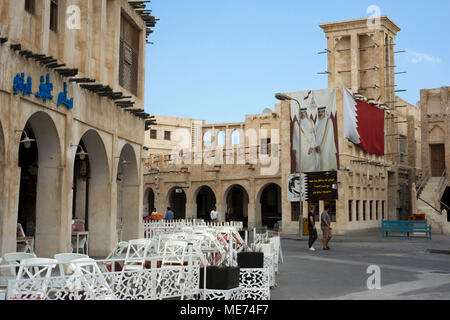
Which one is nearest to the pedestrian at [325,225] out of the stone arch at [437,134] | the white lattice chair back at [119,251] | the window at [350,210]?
the white lattice chair back at [119,251]

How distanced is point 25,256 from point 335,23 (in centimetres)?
3715

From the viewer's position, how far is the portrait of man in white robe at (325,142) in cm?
3362

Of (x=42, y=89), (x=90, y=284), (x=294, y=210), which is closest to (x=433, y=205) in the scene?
(x=294, y=210)

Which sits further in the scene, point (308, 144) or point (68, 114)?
point (308, 144)

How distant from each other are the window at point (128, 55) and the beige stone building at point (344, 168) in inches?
712

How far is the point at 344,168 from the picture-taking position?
32969 millimetres

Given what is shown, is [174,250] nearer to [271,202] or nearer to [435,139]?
[271,202]

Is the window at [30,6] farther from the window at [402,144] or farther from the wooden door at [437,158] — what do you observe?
the wooden door at [437,158]

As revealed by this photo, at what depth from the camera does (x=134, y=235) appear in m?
17.6

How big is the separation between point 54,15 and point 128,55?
5015 millimetres

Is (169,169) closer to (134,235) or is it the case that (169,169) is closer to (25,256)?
(134,235)

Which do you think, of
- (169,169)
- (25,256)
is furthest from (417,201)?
(25,256)

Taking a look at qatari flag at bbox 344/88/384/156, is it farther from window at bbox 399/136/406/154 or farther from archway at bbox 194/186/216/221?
archway at bbox 194/186/216/221

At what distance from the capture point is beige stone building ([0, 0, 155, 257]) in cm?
1041
